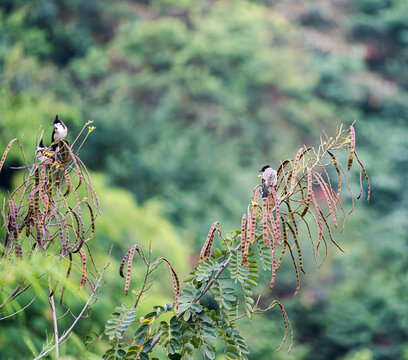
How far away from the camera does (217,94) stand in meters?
8.45

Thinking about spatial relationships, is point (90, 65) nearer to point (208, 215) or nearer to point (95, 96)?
point (95, 96)

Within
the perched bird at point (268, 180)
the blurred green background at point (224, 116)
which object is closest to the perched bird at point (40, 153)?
the perched bird at point (268, 180)

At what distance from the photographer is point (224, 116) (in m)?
8.38

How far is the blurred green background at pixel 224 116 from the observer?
536 centimetres

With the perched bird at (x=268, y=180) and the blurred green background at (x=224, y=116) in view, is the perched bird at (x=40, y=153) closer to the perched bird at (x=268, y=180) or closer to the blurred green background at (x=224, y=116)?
the perched bird at (x=268, y=180)

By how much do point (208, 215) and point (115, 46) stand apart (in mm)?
3997

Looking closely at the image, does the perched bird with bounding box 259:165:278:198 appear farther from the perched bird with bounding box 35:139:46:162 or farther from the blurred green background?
the blurred green background

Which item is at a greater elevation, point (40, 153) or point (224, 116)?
point (224, 116)

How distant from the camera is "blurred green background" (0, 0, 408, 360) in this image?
5359 millimetres

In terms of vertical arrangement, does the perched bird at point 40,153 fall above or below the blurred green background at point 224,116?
below

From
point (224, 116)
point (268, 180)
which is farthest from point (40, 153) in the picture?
point (224, 116)

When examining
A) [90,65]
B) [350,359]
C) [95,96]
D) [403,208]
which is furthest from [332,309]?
[90,65]

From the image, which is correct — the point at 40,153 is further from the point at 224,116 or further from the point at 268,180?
the point at 224,116

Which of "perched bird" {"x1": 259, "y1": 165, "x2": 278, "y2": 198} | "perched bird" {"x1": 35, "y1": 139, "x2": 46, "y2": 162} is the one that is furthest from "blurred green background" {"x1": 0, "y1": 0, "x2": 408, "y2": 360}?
"perched bird" {"x1": 259, "y1": 165, "x2": 278, "y2": 198}
